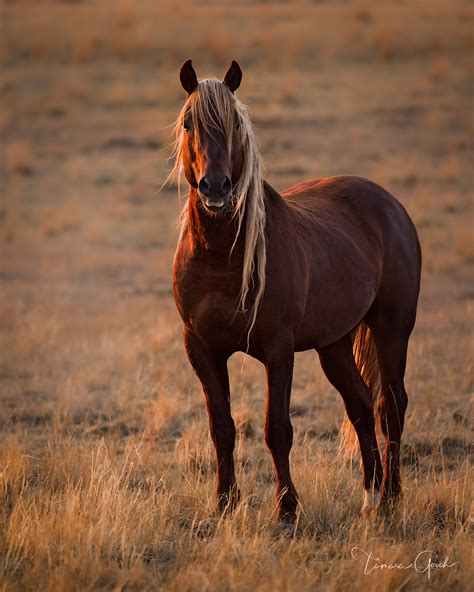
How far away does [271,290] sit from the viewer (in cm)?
434

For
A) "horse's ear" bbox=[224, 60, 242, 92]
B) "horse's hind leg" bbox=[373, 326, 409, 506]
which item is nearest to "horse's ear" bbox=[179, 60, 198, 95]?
"horse's ear" bbox=[224, 60, 242, 92]

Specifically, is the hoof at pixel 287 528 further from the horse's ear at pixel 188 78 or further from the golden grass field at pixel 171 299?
the horse's ear at pixel 188 78

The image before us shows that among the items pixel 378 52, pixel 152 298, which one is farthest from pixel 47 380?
pixel 378 52

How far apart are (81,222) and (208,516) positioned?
11.6 metres

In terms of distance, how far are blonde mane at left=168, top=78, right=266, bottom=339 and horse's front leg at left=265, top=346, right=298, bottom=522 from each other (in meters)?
0.24

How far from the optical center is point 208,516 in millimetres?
4582

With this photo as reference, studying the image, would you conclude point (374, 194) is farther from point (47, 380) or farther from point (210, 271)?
point (47, 380)

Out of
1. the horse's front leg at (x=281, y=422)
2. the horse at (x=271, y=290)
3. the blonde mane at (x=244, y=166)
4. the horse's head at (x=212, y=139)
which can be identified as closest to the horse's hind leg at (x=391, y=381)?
the horse at (x=271, y=290)

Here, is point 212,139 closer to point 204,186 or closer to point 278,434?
point 204,186

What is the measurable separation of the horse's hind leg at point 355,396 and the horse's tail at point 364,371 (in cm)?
19

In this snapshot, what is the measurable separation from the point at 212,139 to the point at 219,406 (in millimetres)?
1350

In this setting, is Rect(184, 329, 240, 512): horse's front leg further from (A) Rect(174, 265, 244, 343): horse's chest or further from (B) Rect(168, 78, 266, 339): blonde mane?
(B) Rect(168, 78, 266, 339): blonde mane

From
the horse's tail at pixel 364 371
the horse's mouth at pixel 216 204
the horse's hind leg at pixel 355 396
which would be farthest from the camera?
the horse's tail at pixel 364 371

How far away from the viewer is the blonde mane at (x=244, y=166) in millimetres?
4172
